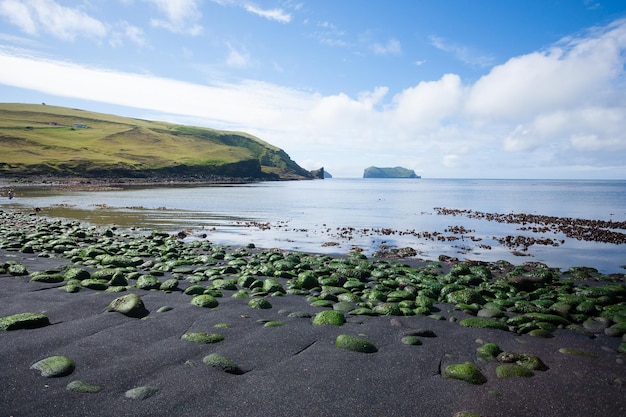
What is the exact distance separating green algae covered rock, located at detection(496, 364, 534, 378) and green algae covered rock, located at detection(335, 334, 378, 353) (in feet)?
8.34

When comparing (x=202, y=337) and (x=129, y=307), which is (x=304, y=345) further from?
(x=129, y=307)

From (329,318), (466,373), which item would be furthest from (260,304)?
(466,373)

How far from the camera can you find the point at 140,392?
620cm

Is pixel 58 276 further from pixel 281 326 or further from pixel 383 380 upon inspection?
pixel 383 380

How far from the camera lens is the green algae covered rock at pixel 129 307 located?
988 centimetres

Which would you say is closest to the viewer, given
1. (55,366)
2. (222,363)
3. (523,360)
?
(55,366)

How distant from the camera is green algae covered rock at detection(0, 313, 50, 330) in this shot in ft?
27.9

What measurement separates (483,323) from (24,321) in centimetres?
1169

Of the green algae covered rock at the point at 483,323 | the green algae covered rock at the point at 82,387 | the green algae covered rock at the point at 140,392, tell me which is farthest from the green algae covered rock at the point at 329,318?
the green algae covered rock at the point at 82,387

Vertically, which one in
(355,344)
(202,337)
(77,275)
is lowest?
(77,275)

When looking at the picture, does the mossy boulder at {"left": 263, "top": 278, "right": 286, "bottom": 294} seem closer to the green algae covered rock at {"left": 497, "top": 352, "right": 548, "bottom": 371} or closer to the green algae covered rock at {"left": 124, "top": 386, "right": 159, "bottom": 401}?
the green algae covered rock at {"left": 124, "top": 386, "right": 159, "bottom": 401}

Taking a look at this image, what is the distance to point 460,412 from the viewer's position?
232 inches

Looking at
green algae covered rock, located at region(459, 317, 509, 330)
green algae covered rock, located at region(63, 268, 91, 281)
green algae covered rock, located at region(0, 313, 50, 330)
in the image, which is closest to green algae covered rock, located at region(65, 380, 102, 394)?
green algae covered rock, located at region(0, 313, 50, 330)

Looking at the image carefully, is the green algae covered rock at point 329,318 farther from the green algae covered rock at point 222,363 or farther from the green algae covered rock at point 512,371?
the green algae covered rock at point 512,371
